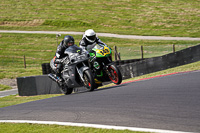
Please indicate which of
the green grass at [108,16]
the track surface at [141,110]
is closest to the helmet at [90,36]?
the track surface at [141,110]

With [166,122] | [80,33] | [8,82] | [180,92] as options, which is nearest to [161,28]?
[80,33]

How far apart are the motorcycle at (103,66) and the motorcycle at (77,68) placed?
374 millimetres

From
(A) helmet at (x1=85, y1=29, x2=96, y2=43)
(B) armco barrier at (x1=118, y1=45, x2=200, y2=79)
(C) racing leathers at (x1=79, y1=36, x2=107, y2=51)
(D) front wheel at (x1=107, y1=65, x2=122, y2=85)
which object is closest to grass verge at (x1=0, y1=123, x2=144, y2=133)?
(D) front wheel at (x1=107, y1=65, x2=122, y2=85)

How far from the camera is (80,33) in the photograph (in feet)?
155

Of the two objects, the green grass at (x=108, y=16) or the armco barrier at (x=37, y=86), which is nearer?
the armco barrier at (x=37, y=86)

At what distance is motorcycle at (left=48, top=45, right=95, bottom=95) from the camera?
10.8 meters

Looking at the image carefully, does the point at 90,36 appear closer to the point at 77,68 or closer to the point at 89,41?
the point at 89,41

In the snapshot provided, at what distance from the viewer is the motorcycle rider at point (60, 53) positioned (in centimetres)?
1184

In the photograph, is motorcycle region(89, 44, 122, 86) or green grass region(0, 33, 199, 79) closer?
motorcycle region(89, 44, 122, 86)

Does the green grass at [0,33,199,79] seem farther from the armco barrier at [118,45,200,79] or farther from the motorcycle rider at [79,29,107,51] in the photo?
the motorcycle rider at [79,29,107,51]

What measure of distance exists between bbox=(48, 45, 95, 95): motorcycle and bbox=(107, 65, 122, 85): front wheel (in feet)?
2.61

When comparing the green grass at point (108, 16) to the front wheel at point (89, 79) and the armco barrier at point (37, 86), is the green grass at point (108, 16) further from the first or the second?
the front wheel at point (89, 79)

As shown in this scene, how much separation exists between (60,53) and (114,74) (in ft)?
6.75

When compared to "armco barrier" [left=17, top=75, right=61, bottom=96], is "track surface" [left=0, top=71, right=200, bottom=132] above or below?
above
